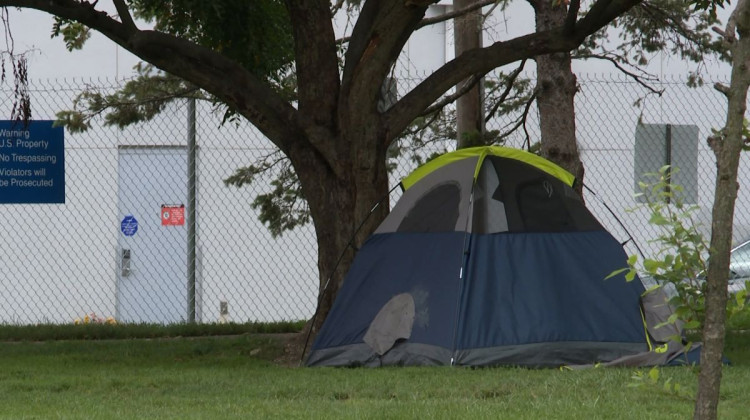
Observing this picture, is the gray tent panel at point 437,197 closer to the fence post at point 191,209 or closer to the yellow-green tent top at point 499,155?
the yellow-green tent top at point 499,155

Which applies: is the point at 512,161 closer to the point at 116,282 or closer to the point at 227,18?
the point at 227,18

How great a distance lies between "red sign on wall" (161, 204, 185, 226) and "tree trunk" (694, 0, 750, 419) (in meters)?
11.0

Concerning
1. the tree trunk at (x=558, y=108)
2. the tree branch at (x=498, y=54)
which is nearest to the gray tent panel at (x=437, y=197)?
the tree branch at (x=498, y=54)

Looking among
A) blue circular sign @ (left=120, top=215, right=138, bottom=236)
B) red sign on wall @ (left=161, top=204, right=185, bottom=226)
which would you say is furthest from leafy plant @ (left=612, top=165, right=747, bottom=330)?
blue circular sign @ (left=120, top=215, right=138, bottom=236)

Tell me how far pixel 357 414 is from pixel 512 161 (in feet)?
11.0

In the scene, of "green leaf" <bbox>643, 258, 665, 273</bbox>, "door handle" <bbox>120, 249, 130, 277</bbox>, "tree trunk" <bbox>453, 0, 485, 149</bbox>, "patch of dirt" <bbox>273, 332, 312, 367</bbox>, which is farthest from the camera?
"door handle" <bbox>120, 249, 130, 277</bbox>

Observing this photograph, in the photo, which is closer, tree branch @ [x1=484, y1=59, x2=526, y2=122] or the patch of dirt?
the patch of dirt

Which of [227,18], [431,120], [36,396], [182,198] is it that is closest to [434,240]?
[227,18]

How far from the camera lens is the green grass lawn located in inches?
203

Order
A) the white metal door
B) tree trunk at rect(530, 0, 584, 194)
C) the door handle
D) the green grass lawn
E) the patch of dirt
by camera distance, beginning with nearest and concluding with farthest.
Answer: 1. the green grass lawn
2. the patch of dirt
3. tree trunk at rect(530, 0, 584, 194)
4. the white metal door
5. the door handle

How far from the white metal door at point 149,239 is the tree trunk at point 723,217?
10711 mm

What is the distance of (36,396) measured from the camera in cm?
605

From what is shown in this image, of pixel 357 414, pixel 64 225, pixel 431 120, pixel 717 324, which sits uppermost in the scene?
pixel 431 120

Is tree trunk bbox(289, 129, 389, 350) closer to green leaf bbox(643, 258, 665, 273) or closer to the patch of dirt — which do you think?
the patch of dirt
